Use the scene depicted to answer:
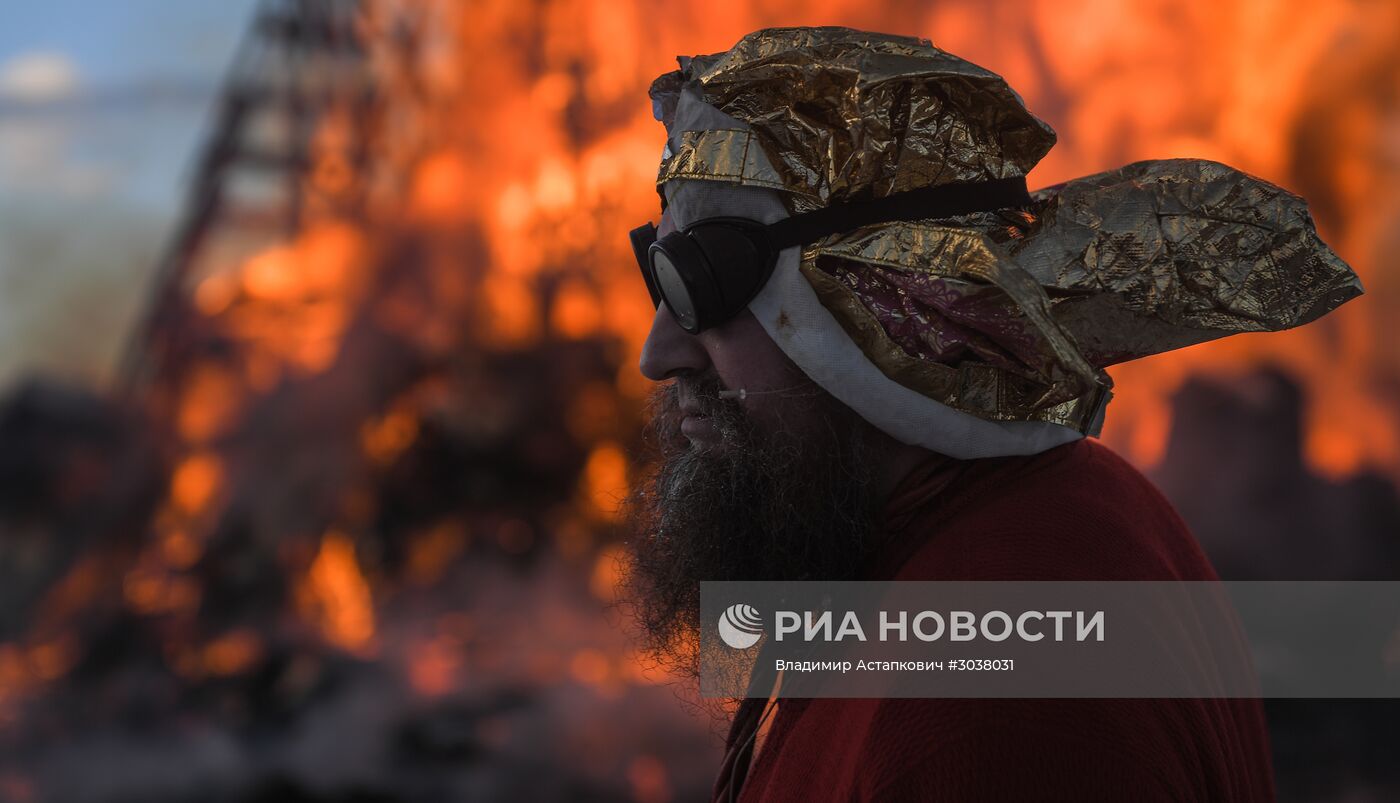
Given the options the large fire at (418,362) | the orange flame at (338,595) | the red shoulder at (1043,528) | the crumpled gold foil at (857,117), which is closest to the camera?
the red shoulder at (1043,528)

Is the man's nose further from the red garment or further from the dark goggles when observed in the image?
the red garment

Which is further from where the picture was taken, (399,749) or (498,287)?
(498,287)

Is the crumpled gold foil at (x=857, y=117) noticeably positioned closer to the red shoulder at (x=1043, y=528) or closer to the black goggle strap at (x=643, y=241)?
the black goggle strap at (x=643, y=241)

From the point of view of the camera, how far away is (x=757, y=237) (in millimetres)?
1300

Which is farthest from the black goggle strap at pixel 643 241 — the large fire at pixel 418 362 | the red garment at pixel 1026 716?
the large fire at pixel 418 362

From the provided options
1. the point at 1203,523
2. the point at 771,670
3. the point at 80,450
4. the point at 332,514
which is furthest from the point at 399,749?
the point at 771,670

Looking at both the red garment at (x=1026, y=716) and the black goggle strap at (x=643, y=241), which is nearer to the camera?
the red garment at (x=1026, y=716)

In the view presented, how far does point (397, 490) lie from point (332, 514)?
521 millimetres

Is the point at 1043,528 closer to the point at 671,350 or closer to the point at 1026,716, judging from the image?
the point at 1026,716

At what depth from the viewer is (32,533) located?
8820mm

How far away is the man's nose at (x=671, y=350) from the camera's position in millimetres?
1435

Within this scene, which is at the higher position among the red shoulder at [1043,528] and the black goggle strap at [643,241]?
the black goggle strap at [643,241]

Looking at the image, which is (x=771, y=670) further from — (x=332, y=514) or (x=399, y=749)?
(x=332, y=514)

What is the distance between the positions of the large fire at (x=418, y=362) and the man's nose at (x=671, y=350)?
574cm
